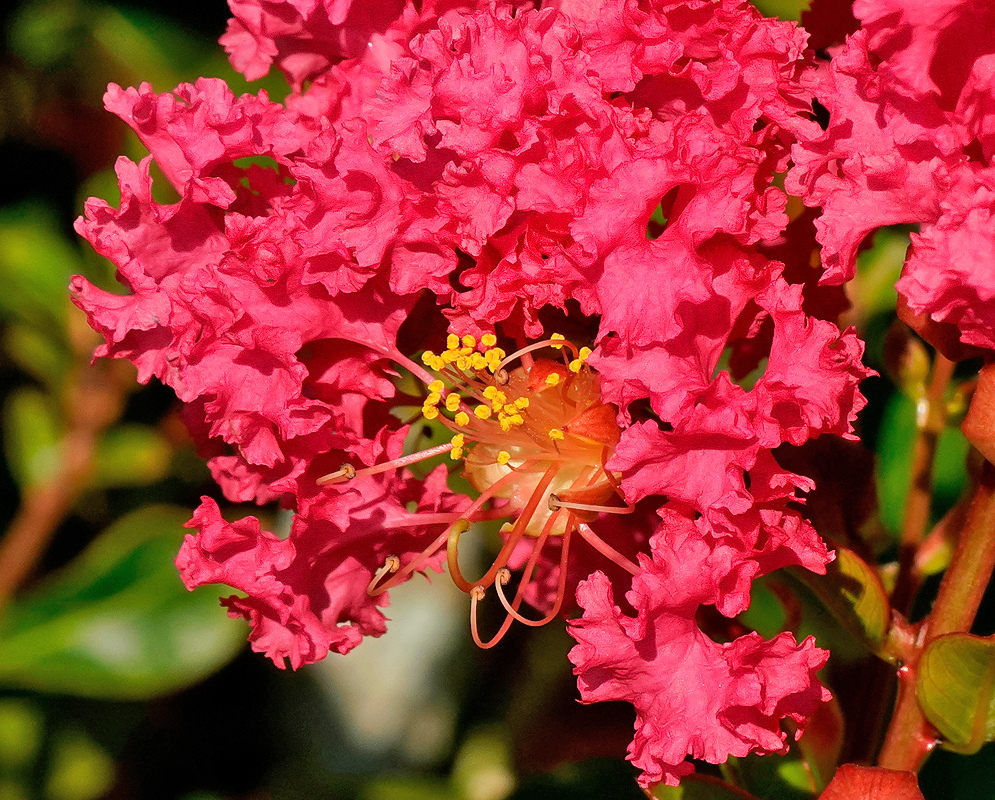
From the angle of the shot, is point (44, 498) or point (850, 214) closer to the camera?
point (850, 214)

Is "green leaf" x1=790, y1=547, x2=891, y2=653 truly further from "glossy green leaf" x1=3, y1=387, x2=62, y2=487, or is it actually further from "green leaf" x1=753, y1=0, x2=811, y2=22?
"glossy green leaf" x1=3, y1=387, x2=62, y2=487

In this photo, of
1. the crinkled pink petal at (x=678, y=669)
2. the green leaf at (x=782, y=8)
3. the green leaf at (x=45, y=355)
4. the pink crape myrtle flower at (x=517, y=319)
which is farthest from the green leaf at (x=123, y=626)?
the green leaf at (x=782, y=8)

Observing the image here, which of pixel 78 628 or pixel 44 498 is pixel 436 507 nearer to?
pixel 78 628

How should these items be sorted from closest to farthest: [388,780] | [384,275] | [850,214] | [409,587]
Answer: [850,214], [384,275], [388,780], [409,587]

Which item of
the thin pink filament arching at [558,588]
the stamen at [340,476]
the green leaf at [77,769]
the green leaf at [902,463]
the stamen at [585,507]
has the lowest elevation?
the green leaf at [77,769]

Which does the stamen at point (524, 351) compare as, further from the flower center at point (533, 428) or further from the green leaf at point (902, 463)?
the green leaf at point (902, 463)

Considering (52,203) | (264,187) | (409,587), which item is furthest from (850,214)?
(52,203)

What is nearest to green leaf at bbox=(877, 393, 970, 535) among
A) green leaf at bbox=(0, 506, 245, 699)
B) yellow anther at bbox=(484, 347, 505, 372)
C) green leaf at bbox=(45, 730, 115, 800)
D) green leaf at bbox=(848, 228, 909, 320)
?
green leaf at bbox=(848, 228, 909, 320)
